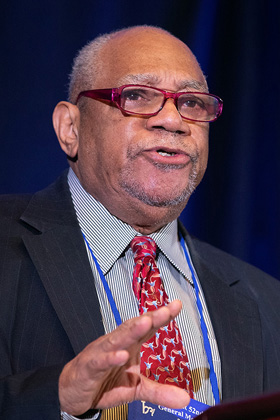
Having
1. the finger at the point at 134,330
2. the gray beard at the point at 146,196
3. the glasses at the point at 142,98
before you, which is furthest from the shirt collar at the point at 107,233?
the finger at the point at 134,330

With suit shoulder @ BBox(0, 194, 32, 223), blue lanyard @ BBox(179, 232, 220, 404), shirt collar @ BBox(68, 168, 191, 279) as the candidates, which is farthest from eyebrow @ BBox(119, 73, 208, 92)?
blue lanyard @ BBox(179, 232, 220, 404)

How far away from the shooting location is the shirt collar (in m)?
1.88

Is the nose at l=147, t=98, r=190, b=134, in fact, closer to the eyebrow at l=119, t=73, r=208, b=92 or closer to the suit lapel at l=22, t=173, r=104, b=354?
the eyebrow at l=119, t=73, r=208, b=92

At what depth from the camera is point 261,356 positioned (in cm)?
199

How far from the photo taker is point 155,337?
175 centimetres

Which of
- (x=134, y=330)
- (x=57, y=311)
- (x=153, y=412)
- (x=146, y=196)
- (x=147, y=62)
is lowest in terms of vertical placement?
(x=153, y=412)

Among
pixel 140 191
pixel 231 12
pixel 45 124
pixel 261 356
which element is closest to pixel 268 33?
pixel 231 12

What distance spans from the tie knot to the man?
21mm

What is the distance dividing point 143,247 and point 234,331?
0.40 meters

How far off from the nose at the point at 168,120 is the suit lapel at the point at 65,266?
14.6 inches

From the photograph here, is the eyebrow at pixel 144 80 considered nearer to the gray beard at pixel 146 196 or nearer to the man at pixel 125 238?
the man at pixel 125 238

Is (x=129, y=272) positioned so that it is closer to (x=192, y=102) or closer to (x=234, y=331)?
(x=234, y=331)

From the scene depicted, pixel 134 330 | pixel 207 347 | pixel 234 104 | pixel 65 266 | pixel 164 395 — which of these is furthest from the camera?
pixel 234 104

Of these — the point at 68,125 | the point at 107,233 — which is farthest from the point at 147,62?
the point at 107,233
